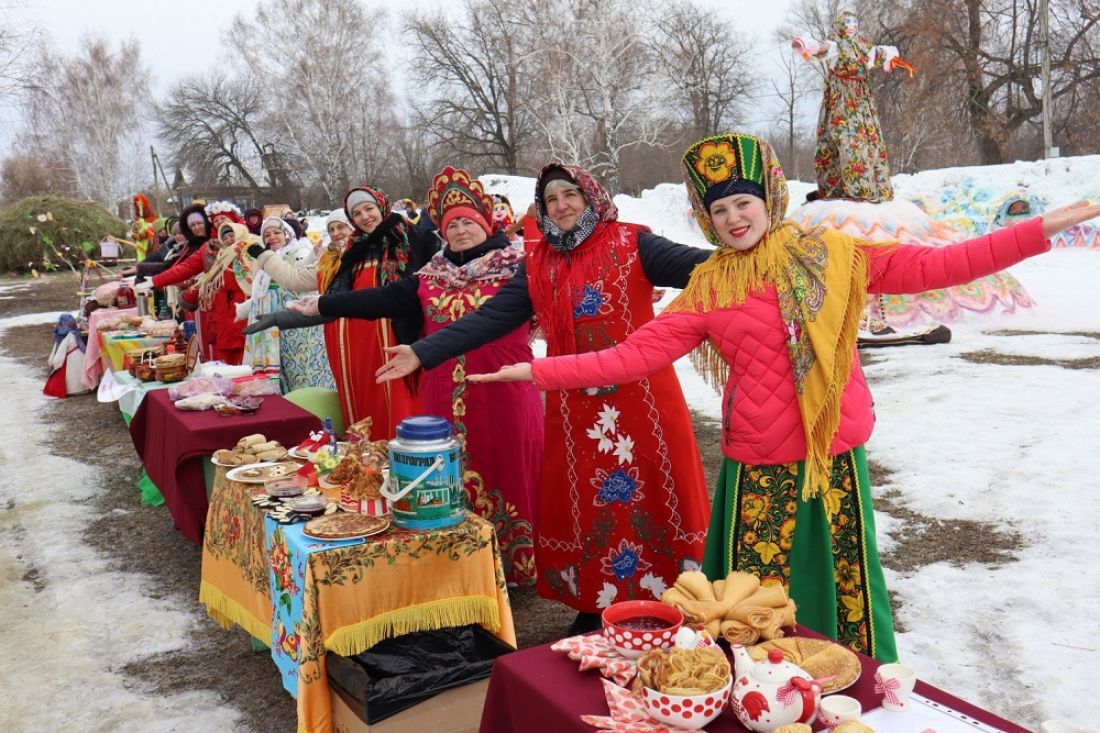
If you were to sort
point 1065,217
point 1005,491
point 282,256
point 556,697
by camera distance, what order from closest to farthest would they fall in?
point 556,697, point 1065,217, point 1005,491, point 282,256

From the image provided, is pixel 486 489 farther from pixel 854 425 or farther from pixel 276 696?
pixel 854 425

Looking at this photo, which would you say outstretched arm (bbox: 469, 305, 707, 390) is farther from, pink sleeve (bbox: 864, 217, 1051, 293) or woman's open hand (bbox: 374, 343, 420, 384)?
woman's open hand (bbox: 374, 343, 420, 384)

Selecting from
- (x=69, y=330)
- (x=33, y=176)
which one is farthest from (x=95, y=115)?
(x=69, y=330)

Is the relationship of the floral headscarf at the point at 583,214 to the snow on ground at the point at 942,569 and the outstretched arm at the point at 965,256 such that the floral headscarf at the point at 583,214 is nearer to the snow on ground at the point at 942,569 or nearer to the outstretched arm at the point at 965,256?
the outstretched arm at the point at 965,256

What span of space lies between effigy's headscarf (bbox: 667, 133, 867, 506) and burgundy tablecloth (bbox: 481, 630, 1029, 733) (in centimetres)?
73

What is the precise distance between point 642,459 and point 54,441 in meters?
6.88

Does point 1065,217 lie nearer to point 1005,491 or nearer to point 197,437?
point 1005,491

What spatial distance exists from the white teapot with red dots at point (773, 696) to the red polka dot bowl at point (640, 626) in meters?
0.21

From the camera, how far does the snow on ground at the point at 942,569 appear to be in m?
3.37

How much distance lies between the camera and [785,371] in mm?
2498

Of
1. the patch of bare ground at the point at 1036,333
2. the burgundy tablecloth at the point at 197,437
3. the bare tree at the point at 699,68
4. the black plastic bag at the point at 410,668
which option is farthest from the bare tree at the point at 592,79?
the black plastic bag at the point at 410,668

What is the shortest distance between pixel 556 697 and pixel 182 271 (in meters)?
7.96

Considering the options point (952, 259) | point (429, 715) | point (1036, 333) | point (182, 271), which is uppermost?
point (182, 271)

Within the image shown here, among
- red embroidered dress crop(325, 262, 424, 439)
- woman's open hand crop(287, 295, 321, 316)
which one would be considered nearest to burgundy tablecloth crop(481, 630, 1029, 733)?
woman's open hand crop(287, 295, 321, 316)
